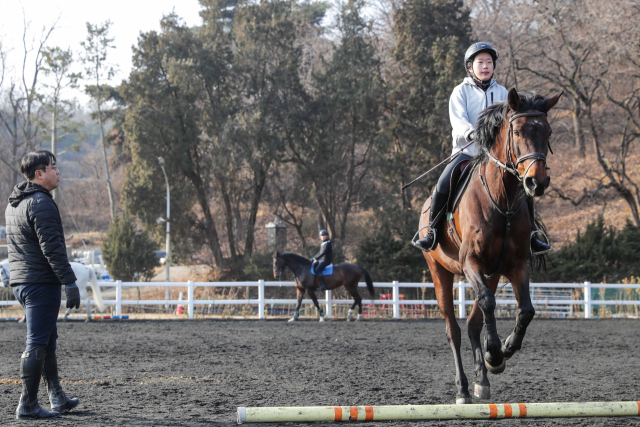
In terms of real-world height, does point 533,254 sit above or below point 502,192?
below

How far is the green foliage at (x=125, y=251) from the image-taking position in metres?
29.8

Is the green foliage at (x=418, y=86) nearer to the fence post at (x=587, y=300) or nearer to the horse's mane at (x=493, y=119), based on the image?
the fence post at (x=587, y=300)

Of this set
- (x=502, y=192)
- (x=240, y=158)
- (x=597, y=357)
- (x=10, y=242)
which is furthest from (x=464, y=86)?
(x=240, y=158)

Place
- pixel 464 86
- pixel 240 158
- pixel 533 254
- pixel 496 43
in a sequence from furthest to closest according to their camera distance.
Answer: pixel 496 43, pixel 240 158, pixel 464 86, pixel 533 254

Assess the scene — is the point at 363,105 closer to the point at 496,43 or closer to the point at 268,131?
the point at 268,131

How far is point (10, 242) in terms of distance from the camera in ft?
17.3

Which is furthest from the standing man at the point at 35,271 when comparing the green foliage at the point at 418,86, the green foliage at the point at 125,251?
the green foliage at the point at 418,86

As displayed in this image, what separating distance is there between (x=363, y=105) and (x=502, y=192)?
26.9 m

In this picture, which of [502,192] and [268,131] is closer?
[502,192]

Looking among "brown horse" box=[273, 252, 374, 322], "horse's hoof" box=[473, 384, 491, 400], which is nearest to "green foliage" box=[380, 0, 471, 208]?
"brown horse" box=[273, 252, 374, 322]

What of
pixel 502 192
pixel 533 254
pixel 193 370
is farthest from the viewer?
pixel 193 370

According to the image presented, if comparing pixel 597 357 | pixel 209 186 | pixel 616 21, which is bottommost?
pixel 597 357

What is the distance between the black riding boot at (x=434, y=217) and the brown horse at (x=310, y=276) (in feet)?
41.2

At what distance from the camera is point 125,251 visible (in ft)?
97.3
